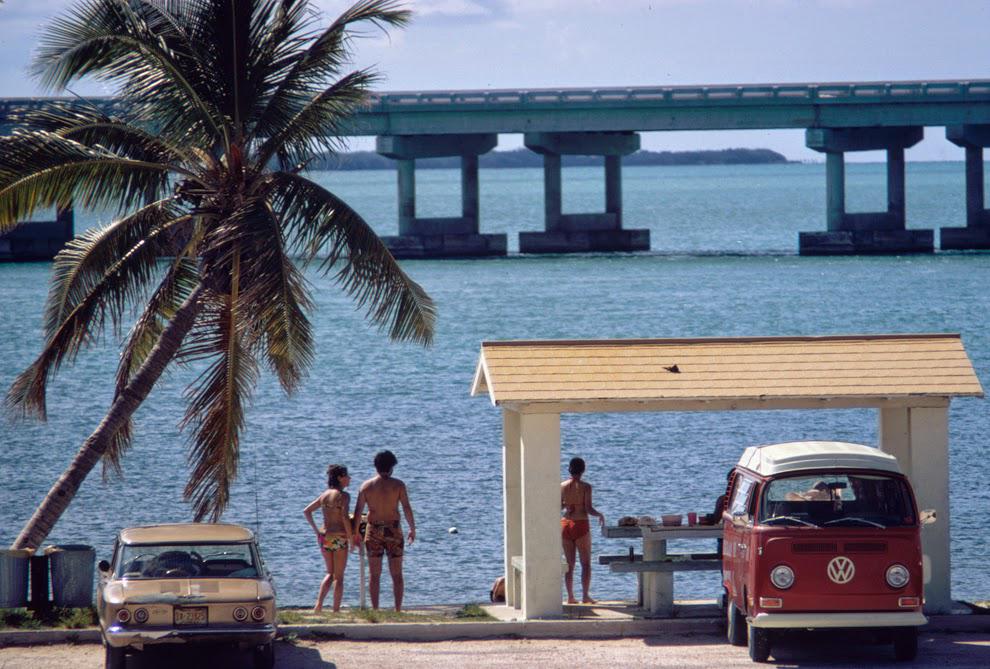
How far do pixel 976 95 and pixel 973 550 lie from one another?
5527 centimetres

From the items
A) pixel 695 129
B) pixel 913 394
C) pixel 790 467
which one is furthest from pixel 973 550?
pixel 695 129

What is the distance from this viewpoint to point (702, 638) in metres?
13.4

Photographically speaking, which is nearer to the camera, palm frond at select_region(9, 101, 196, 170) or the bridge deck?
palm frond at select_region(9, 101, 196, 170)

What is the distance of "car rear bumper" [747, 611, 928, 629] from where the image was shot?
38.8 feet

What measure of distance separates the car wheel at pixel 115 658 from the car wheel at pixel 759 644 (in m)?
Result: 4.84

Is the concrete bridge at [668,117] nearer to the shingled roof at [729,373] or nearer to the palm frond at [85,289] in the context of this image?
the palm frond at [85,289]

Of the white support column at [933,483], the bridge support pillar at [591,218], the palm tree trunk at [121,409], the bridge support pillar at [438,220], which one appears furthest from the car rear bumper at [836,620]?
the bridge support pillar at [591,218]

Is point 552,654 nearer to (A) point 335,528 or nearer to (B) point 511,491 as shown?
(B) point 511,491

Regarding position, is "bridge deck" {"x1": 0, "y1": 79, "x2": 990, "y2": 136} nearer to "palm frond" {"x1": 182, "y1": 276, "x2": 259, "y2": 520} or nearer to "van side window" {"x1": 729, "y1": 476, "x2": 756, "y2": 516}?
"palm frond" {"x1": 182, "y1": 276, "x2": 259, "y2": 520}

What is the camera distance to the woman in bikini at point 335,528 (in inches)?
608

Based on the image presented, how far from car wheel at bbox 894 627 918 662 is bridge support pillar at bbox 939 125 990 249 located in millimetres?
71255

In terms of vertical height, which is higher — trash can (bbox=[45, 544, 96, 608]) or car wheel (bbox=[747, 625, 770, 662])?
trash can (bbox=[45, 544, 96, 608])

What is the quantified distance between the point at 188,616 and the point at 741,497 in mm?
4576

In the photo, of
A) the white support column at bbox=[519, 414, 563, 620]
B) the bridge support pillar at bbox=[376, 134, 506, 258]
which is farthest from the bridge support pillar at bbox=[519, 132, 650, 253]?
the white support column at bbox=[519, 414, 563, 620]
